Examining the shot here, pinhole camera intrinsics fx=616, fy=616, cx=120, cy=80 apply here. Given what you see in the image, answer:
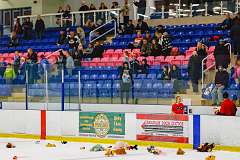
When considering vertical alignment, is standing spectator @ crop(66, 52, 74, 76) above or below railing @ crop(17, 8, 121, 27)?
below

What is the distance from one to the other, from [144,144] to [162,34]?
20.0 feet

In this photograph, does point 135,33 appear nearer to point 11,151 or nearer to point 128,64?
point 128,64


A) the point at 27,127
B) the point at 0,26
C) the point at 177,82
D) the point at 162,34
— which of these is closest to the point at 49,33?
the point at 0,26

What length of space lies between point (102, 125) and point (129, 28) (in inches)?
336

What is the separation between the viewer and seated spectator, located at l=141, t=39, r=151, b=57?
19203 millimetres

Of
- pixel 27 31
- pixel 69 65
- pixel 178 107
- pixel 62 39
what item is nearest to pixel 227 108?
pixel 178 107

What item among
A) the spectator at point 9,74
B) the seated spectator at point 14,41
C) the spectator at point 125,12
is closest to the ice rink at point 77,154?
the spectator at point 9,74

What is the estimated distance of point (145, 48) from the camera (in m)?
19.5

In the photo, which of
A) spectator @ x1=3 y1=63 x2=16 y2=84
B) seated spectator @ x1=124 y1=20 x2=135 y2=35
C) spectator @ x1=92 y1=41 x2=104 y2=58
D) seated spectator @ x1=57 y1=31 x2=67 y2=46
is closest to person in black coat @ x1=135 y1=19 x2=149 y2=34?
seated spectator @ x1=124 y1=20 x2=135 y2=35

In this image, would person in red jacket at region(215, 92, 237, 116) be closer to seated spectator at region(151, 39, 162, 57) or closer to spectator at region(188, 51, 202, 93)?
spectator at region(188, 51, 202, 93)

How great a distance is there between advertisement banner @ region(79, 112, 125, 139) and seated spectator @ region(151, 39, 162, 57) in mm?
4301

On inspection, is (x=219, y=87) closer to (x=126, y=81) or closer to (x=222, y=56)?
(x=222, y=56)

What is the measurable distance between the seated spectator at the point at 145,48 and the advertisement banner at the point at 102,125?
167 inches

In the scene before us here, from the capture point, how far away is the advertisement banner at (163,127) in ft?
45.3
